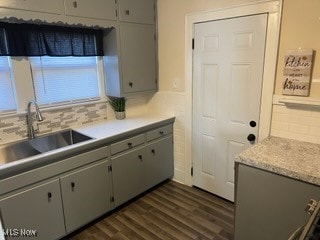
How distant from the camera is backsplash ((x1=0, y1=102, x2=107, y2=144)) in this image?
220 cm

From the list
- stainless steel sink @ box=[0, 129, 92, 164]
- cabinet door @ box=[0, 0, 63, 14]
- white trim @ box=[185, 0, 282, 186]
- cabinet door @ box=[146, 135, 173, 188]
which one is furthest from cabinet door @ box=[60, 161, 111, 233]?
white trim @ box=[185, 0, 282, 186]

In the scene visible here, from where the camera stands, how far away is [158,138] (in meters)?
2.91

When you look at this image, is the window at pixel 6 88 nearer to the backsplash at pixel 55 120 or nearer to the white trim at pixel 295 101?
the backsplash at pixel 55 120

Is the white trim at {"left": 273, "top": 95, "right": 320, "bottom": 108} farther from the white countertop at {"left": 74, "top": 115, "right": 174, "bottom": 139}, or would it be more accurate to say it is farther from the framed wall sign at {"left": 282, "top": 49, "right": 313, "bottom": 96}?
the white countertop at {"left": 74, "top": 115, "right": 174, "bottom": 139}

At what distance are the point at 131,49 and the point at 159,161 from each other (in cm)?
141

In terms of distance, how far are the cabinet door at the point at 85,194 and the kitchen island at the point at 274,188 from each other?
4.21 feet

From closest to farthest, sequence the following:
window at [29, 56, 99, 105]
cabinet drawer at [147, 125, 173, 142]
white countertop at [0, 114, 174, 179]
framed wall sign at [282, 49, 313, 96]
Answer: white countertop at [0, 114, 174, 179], framed wall sign at [282, 49, 313, 96], window at [29, 56, 99, 105], cabinet drawer at [147, 125, 173, 142]

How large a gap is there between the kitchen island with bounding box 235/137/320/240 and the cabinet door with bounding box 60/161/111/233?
1282mm

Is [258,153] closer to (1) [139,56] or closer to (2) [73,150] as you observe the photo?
(2) [73,150]

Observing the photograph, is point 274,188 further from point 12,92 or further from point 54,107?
point 12,92

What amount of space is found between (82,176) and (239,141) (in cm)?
163

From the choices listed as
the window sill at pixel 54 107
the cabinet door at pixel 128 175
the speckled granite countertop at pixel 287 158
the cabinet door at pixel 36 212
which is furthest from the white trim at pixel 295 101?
the cabinet door at pixel 36 212

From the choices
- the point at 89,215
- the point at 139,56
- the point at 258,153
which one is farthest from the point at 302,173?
the point at 139,56

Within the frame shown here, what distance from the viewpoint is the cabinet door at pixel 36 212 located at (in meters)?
1.77
